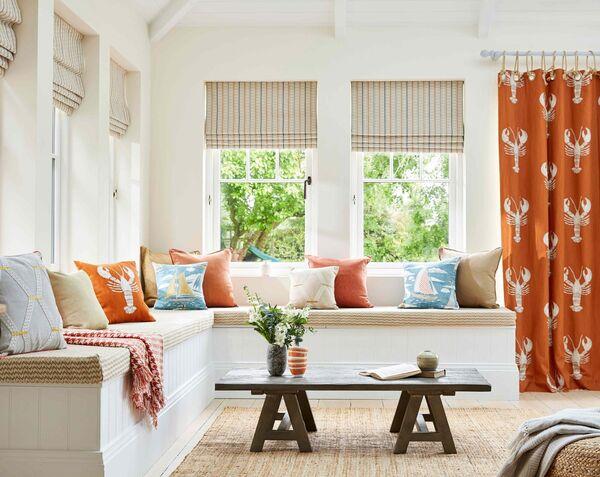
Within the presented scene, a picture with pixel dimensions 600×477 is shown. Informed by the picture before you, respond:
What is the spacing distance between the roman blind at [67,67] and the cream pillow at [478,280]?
9.44 feet

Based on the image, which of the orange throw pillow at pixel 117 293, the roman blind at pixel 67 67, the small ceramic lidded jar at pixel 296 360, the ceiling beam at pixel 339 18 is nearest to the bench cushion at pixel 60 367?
the small ceramic lidded jar at pixel 296 360

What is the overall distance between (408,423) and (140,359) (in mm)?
1402

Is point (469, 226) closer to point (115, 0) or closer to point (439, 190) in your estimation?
point (439, 190)

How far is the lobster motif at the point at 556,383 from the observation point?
6055 mm

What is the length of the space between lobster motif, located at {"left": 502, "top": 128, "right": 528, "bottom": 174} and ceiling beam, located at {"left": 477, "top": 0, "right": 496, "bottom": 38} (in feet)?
2.52

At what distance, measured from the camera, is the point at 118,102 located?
5969 mm

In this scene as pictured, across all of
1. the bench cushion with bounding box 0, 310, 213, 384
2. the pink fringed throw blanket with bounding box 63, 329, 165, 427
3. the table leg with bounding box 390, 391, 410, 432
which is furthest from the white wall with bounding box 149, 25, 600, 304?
the bench cushion with bounding box 0, 310, 213, 384

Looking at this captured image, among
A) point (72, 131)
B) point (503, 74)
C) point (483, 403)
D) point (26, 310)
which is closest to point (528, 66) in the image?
point (503, 74)

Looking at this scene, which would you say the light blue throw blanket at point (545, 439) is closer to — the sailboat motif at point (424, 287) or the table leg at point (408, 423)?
the table leg at point (408, 423)

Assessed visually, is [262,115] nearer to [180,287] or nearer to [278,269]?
[278,269]

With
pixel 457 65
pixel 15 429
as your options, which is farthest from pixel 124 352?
pixel 457 65

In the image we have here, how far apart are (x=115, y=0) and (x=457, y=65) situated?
101 inches

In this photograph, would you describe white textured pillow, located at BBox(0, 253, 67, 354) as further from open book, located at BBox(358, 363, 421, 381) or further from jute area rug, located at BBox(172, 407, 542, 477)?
open book, located at BBox(358, 363, 421, 381)

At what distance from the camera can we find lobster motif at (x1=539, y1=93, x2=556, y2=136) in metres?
6.17
